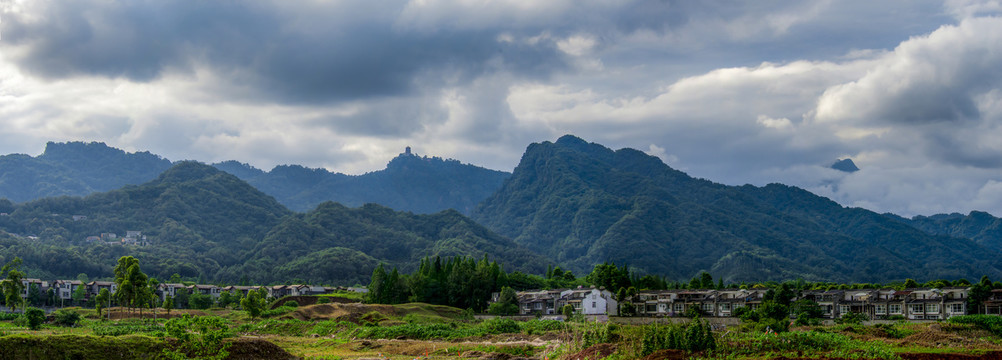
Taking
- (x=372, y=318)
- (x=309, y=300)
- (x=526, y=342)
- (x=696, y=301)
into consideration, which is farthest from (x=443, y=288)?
(x=526, y=342)

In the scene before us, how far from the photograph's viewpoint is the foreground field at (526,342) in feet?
127

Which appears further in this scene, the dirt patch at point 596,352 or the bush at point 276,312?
the bush at point 276,312

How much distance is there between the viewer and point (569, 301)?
104750mm

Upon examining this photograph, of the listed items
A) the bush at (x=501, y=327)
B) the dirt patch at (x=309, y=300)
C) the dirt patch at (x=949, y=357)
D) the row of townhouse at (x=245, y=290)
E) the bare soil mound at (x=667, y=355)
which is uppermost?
the dirt patch at (x=949, y=357)

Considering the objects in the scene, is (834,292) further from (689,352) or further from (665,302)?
(689,352)

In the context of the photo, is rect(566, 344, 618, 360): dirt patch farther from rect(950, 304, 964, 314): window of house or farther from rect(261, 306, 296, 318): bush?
rect(261, 306, 296, 318): bush

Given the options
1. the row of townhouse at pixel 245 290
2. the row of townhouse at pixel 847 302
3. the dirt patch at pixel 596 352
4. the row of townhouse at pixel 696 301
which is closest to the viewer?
the dirt patch at pixel 596 352

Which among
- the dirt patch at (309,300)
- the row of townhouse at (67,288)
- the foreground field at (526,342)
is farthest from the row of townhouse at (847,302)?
the row of townhouse at (67,288)

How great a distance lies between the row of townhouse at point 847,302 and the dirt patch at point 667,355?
53884mm

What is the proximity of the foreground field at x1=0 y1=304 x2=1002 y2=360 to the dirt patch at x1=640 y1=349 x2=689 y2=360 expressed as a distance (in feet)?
0.16

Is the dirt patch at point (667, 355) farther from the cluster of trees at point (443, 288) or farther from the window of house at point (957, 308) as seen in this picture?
the cluster of trees at point (443, 288)

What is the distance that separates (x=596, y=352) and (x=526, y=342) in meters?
19.7

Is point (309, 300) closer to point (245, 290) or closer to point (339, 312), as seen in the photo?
point (339, 312)

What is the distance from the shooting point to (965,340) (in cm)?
4581
